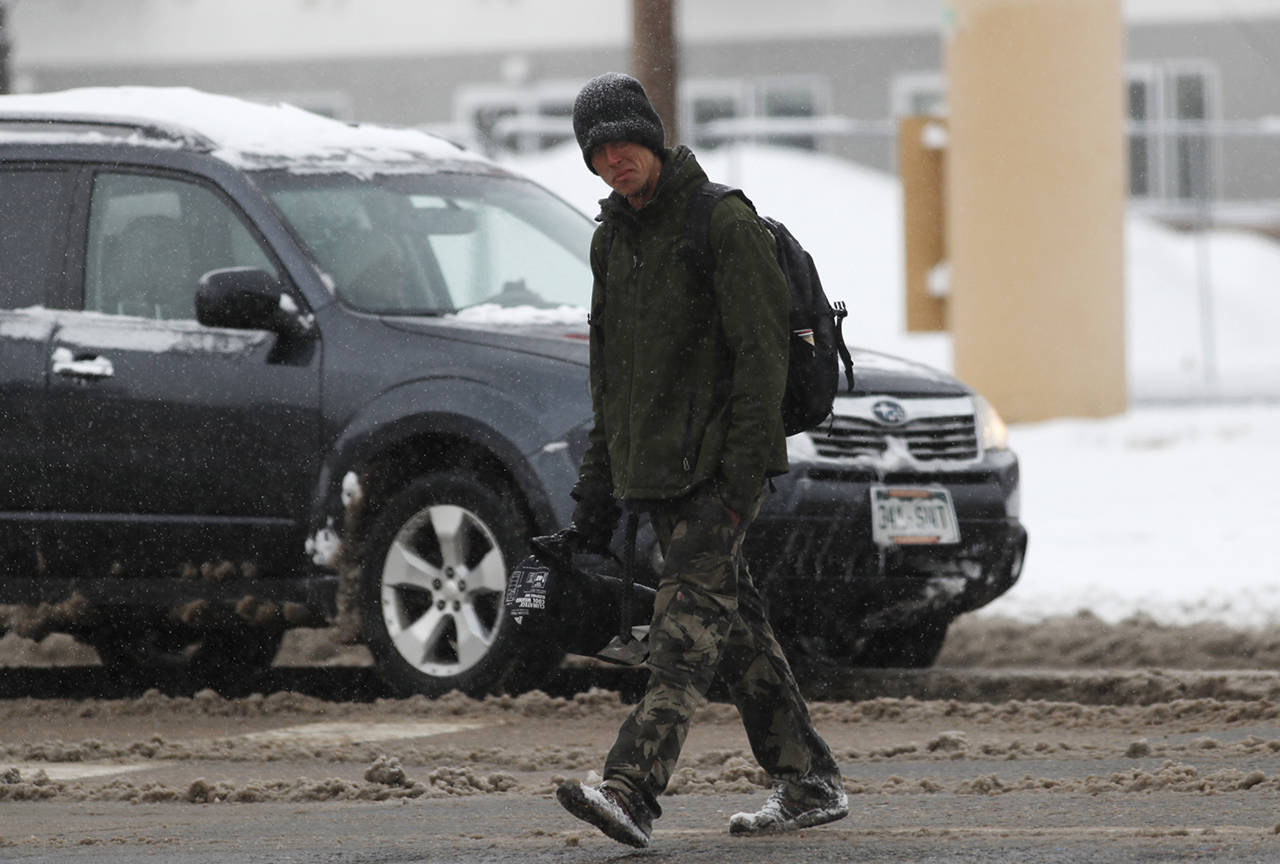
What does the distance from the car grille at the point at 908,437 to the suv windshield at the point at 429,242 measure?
1.19m

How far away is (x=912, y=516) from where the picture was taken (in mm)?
7895

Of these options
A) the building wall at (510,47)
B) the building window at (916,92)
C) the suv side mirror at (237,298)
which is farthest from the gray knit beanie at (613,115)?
the building window at (916,92)

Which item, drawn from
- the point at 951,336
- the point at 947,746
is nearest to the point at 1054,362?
the point at 951,336

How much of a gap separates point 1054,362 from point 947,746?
9.17 metres

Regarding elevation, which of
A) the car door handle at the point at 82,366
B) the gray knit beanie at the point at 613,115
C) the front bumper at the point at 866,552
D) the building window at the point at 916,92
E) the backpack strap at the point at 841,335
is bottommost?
the front bumper at the point at 866,552

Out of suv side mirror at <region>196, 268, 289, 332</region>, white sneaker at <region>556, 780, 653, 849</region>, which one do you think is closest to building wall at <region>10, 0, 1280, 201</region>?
suv side mirror at <region>196, 268, 289, 332</region>

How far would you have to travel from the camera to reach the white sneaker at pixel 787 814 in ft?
18.1

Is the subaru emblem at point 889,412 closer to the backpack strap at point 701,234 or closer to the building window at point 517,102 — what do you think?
the backpack strap at point 701,234

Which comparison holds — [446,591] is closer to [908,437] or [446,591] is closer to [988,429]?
[908,437]

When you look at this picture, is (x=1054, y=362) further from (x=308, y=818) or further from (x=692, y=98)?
(x=692, y=98)

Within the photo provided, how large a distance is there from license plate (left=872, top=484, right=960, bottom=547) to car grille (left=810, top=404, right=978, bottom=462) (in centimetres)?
14

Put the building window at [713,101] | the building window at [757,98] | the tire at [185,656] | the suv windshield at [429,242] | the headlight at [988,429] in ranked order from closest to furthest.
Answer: the headlight at [988,429] < the suv windshield at [429,242] < the tire at [185,656] < the building window at [713,101] < the building window at [757,98]

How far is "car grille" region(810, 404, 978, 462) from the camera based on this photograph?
7902 mm

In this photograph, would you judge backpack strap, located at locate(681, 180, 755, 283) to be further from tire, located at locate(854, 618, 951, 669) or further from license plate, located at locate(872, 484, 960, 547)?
tire, located at locate(854, 618, 951, 669)
